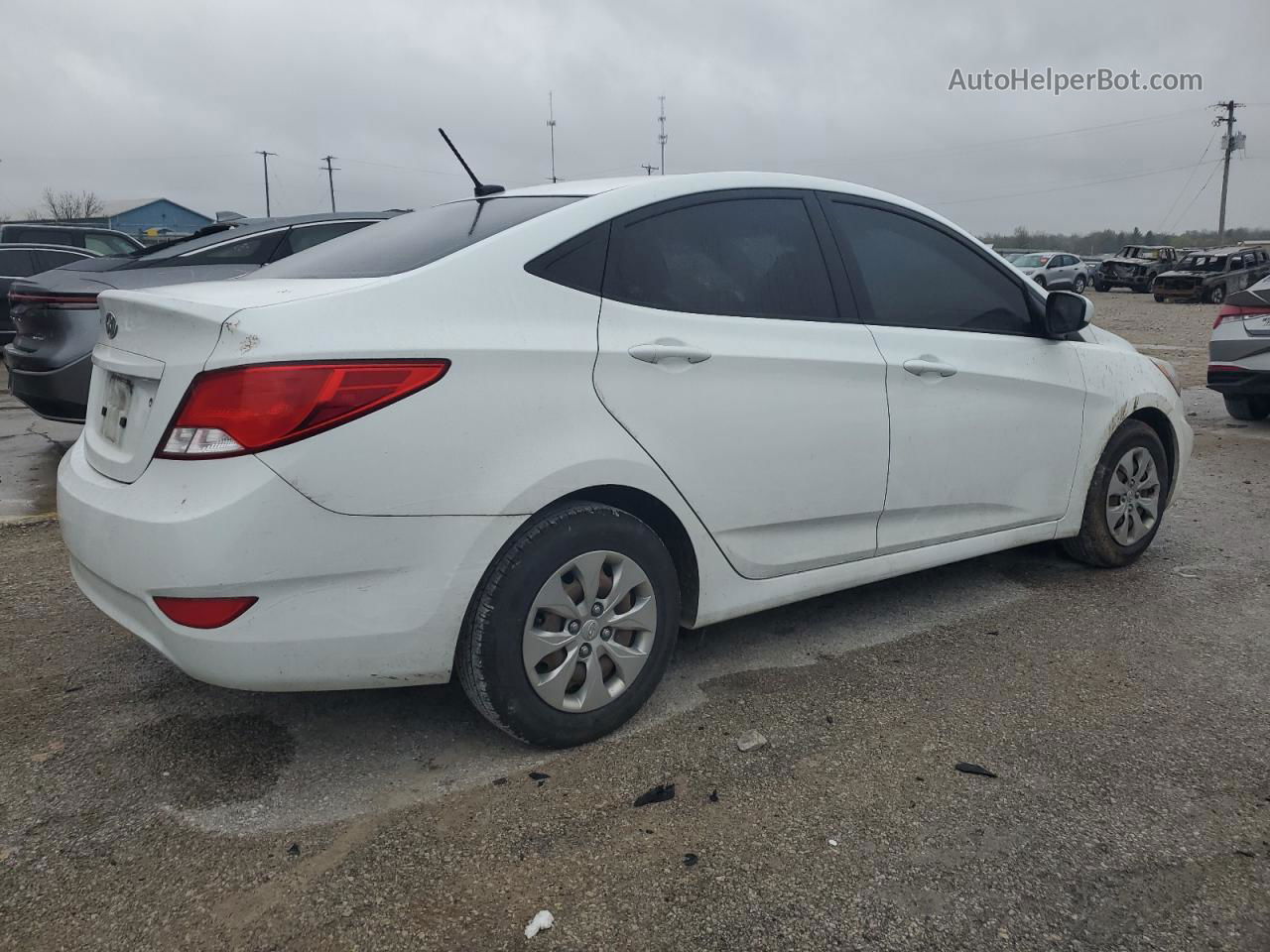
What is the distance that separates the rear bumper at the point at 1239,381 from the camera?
787cm

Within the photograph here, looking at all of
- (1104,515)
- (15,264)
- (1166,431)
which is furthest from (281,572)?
(15,264)

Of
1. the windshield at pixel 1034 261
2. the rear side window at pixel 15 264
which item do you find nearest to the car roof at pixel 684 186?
the rear side window at pixel 15 264

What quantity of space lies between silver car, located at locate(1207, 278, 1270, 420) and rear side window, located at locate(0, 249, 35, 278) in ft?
45.3

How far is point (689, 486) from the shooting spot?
9.46 feet

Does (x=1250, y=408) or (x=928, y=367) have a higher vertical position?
(x=928, y=367)

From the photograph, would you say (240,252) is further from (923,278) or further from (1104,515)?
(1104,515)

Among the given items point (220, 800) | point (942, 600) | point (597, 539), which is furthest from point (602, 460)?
point (942, 600)

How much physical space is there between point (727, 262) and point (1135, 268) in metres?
37.2

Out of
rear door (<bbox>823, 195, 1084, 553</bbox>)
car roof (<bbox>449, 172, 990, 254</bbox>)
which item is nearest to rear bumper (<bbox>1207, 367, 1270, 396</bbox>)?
rear door (<bbox>823, 195, 1084, 553</bbox>)

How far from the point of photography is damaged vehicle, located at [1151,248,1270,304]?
29188 mm

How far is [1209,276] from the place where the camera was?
95.8ft

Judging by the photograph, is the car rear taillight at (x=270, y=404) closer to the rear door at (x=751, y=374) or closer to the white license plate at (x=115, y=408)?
the white license plate at (x=115, y=408)

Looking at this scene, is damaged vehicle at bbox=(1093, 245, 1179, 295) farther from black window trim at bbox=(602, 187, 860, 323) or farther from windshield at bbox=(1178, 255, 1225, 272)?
black window trim at bbox=(602, 187, 860, 323)

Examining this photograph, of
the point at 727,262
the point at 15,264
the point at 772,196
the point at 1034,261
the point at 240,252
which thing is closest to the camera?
the point at 727,262
